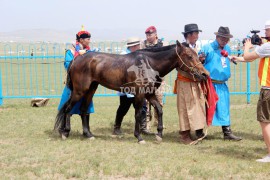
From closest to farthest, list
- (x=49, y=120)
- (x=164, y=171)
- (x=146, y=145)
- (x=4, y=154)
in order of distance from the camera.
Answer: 1. (x=164, y=171)
2. (x=4, y=154)
3. (x=146, y=145)
4. (x=49, y=120)

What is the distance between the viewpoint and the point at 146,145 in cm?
689

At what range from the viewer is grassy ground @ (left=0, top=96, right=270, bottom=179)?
5.29 m

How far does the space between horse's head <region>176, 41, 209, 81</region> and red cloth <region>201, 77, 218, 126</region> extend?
275 mm

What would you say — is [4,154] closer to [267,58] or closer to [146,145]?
[146,145]

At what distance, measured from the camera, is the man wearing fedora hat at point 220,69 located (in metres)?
7.03

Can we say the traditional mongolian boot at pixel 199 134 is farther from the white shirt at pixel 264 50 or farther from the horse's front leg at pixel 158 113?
the white shirt at pixel 264 50

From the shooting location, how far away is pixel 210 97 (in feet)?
23.0

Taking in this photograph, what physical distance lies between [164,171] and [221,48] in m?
2.76

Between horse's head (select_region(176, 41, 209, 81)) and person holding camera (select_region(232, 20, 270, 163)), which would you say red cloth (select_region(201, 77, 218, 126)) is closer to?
horse's head (select_region(176, 41, 209, 81))

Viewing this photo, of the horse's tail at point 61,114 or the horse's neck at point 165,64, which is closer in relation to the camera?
the horse's neck at point 165,64

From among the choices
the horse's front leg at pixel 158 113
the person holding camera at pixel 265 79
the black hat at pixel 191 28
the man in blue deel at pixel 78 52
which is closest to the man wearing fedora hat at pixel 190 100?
the black hat at pixel 191 28

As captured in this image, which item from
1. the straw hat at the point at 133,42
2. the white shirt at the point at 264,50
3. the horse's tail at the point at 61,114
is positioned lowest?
the horse's tail at the point at 61,114

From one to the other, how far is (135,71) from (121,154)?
1.49m

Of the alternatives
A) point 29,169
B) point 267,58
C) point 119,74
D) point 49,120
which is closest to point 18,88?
point 49,120
